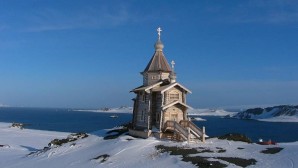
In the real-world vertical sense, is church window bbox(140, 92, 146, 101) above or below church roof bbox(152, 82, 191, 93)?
below

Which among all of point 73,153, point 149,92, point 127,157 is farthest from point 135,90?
point 127,157

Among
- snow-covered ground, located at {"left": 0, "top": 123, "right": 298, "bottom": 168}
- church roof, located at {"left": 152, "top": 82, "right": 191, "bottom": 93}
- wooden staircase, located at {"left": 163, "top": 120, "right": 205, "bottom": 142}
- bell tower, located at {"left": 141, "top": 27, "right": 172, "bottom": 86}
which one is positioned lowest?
snow-covered ground, located at {"left": 0, "top": 123, "right": 298, "bottom": 168}

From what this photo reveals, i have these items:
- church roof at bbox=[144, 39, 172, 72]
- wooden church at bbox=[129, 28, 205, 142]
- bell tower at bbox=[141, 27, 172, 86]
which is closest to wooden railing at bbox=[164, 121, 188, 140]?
wooden church at bbox=[129, 28, 205, 142]

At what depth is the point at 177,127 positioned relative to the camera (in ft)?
126

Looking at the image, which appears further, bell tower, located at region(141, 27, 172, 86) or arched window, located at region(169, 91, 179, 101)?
bell tower, located at region(141, 27, 172, 86)

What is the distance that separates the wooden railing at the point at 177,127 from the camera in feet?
124

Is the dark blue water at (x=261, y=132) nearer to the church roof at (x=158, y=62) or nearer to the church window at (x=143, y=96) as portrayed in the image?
the church roof at (x=158, y=62)

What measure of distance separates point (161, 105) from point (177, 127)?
3.55 meters

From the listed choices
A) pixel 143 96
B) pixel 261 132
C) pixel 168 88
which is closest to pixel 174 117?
pixel 168 88

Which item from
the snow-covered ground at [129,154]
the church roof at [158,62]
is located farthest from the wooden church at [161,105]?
the snow-covered ground at [129,154]

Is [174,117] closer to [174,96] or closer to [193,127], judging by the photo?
[174,96]

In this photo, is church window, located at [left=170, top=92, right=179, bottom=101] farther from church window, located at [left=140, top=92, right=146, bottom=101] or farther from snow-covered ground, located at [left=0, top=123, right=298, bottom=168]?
snow-covered ground, located at [left=0, top=123, right=298, bottom=168]

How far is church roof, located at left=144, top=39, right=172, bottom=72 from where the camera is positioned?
44.1 metres

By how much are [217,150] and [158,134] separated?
8846 mm
